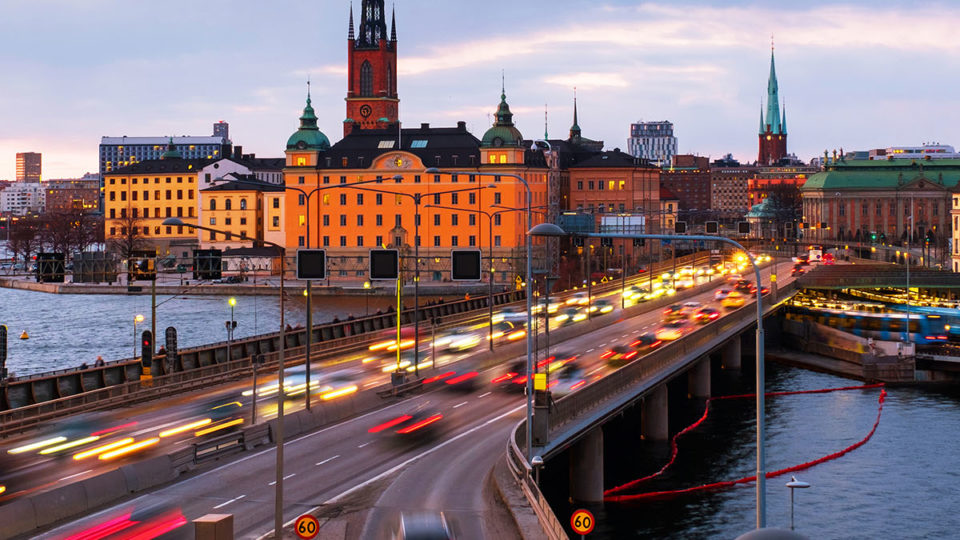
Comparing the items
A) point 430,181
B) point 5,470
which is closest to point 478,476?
point 5,470

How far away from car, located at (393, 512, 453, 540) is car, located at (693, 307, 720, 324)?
60.9 metres

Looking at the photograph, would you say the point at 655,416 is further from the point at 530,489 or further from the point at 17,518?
the point at 17,518

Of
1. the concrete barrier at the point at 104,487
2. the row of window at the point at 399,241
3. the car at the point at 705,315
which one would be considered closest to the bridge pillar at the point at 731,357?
the car at the point at 705,315

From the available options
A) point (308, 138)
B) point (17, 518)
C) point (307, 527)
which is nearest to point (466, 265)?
point (17, 518)

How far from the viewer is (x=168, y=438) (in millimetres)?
45375

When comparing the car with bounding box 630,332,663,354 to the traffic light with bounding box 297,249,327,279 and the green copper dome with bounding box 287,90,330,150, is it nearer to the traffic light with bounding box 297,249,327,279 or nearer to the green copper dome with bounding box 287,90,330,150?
the traffic light with bounding box 297,249,327,279

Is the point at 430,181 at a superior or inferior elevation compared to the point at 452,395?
superior

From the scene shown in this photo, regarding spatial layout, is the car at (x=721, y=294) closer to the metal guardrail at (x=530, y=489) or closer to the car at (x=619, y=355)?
the car at (x=619, y=355)

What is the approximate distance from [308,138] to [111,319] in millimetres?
48911

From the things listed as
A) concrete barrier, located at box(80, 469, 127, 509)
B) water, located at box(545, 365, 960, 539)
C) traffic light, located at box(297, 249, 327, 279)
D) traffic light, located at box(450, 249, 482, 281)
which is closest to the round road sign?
concrete barrier, located at box(80, 469, 127, 509)

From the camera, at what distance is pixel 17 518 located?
A: 32.7 m

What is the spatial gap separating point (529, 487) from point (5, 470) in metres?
17.0

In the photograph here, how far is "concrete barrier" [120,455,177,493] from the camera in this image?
3781 centimetres

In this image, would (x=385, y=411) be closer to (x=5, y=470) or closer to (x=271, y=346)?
(x=5, y=470)
